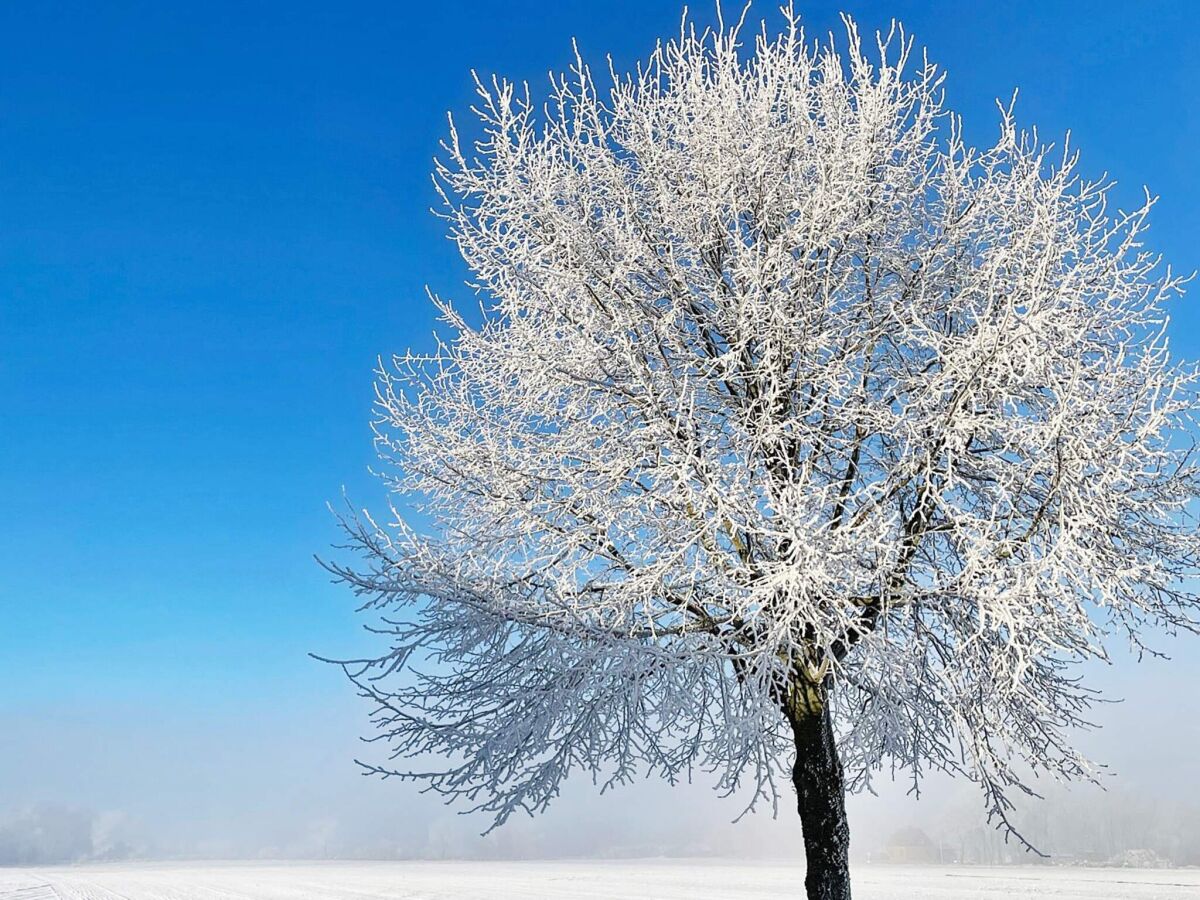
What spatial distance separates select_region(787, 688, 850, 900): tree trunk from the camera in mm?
7348

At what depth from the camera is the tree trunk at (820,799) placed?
7.35 meters

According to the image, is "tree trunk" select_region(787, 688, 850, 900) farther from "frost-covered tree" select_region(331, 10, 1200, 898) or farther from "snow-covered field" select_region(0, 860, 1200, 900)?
"snow-covered field" select_region(0, 860, 1200, 900)

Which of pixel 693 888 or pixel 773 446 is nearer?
pixel 773 446

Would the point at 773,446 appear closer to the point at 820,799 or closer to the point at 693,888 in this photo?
the point at 820,799

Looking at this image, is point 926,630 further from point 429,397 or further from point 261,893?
point 261,893

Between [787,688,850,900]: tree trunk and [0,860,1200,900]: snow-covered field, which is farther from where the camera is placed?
[0,860,1200,900]: snow-covered field

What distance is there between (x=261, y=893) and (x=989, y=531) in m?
28.7

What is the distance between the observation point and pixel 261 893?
90.5ft

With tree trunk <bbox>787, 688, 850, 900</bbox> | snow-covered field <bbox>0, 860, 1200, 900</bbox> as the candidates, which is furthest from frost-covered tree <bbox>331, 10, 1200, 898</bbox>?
snow-covered field <bbox>0, 860, 1200, 900</bbox>

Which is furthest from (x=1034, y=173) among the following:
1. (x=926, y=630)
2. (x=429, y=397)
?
(x=429, y=397)

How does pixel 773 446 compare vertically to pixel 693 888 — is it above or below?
above

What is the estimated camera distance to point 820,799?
7516mm

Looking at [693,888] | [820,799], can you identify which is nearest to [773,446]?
[820,799]

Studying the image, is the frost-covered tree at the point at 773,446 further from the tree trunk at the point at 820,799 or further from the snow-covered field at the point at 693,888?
the snow-covered field at the point at 693,888
